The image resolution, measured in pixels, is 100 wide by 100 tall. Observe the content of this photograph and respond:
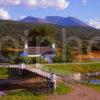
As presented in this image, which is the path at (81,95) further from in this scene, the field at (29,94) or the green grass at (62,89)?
the field at (29,94)

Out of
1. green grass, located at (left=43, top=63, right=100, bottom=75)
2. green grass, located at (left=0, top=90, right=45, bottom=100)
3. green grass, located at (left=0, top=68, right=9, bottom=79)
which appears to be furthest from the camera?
green grass, located at (left=43, top=63, right=100, bottom=75)

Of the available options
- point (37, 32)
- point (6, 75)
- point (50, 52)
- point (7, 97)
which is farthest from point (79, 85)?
point (37, 32)

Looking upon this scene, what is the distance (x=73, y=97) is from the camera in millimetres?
37719

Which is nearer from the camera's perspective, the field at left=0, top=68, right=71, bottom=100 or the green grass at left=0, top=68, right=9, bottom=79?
the field at left=0, top=68, right=71, bottom=100

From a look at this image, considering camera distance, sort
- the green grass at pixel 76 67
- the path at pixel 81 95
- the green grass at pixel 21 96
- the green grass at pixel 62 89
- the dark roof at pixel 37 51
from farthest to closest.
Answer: the dark roof at pixel 37 51, the green grass at pixel 76 67, the green grass at pixel 62 89, the path at pixel 81 95, the green grass at pixel 21 96

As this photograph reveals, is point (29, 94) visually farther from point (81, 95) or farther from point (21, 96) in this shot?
point (81, 95)

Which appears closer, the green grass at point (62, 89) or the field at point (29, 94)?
the field at point (29, 94)

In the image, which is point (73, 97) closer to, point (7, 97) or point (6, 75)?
point (7, 97)

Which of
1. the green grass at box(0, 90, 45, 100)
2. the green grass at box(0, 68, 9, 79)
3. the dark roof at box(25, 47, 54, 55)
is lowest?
the green grass at box(0, 90, 45, 100)

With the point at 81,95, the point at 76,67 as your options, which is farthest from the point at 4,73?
the point at 81,95

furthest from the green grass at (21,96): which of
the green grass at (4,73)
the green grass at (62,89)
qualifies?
the green grass at (4,73)

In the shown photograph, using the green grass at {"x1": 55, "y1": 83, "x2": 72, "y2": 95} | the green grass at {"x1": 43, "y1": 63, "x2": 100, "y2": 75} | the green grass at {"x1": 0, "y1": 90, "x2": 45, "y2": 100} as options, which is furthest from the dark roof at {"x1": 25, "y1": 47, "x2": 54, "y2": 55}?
the green grass at {"x1": 0, "y1": 90, "x2": 45, "y2": 100}

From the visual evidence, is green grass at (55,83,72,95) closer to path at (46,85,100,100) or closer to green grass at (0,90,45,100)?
path at (46,85,100,100)

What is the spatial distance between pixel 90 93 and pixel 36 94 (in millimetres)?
5148
